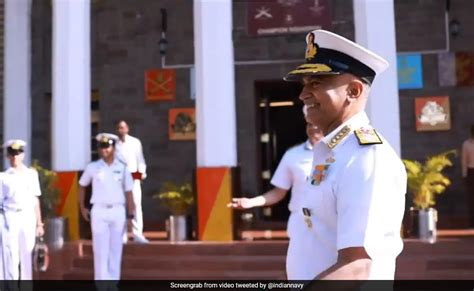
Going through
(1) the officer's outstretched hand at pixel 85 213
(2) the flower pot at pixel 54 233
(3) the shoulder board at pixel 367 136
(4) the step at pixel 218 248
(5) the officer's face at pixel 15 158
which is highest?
(3) the shoulder board at pixel 367 136

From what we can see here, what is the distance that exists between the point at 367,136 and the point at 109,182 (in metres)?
5.17

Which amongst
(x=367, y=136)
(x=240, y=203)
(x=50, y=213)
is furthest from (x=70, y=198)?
(x=367, y=136)

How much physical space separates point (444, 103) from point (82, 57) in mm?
6138

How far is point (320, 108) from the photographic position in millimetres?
1883

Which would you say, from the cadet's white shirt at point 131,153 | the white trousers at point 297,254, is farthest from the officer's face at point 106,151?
the white trousers at point 297,254

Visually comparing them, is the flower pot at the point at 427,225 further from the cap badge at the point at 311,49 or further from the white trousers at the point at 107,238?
the cap badge at the point at 311,49

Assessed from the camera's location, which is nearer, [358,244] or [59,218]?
[358,244]

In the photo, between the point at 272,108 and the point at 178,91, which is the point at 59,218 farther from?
the point at 272,108

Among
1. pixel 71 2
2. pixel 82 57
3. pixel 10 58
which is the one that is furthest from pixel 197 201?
pixel 10 58

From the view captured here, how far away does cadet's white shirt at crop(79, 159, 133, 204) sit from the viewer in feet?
21.5

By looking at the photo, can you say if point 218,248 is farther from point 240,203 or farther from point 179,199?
point 240,203

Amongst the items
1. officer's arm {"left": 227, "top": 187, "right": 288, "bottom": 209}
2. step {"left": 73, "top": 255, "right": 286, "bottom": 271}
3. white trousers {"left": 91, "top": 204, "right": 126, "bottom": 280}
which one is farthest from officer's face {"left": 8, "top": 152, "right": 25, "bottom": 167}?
officer's arm {"left": 227, "top": 187, "right": 288, "bottom": 209}

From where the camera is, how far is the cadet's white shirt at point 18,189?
6.23 m

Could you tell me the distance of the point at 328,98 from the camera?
1846 millimetres
